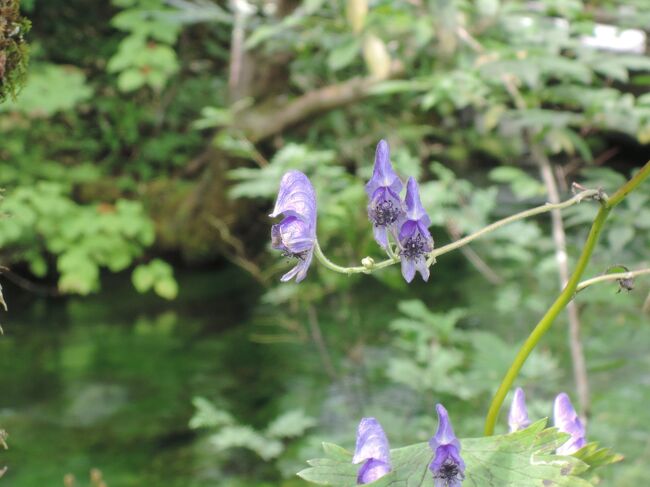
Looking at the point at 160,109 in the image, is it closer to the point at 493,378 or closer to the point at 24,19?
the point at 493,378

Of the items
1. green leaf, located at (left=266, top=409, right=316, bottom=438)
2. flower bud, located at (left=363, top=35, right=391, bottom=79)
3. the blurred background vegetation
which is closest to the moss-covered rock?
the blurred background vegetation

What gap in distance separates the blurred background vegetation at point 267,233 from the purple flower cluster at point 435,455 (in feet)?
1.48

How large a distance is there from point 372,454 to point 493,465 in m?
0.09

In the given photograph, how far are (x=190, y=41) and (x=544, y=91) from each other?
3.83 m

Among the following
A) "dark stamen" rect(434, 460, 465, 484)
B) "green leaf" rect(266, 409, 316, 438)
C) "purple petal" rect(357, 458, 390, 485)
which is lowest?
"dark stamen" rect(434, 460, 465, 484)

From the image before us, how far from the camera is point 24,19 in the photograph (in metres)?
0.78

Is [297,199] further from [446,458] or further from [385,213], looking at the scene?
[446,458]

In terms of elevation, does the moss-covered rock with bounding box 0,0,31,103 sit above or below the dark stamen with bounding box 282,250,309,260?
above

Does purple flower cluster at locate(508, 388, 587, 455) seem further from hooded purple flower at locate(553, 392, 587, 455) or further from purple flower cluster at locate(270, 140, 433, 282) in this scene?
purple flower cluster at locate(270, 140, 433, 282)

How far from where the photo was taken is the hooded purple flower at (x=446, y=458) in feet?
1.96

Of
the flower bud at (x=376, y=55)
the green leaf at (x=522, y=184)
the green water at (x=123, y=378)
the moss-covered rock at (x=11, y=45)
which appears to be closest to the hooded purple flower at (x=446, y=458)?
the moss-covered rock at (x=11, y=45)

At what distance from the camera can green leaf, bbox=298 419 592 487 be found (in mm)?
623

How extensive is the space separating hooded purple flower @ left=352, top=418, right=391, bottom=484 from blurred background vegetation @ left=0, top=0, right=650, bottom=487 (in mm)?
448

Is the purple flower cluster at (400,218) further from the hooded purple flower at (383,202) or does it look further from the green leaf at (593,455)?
the green leaf at (593,455)
